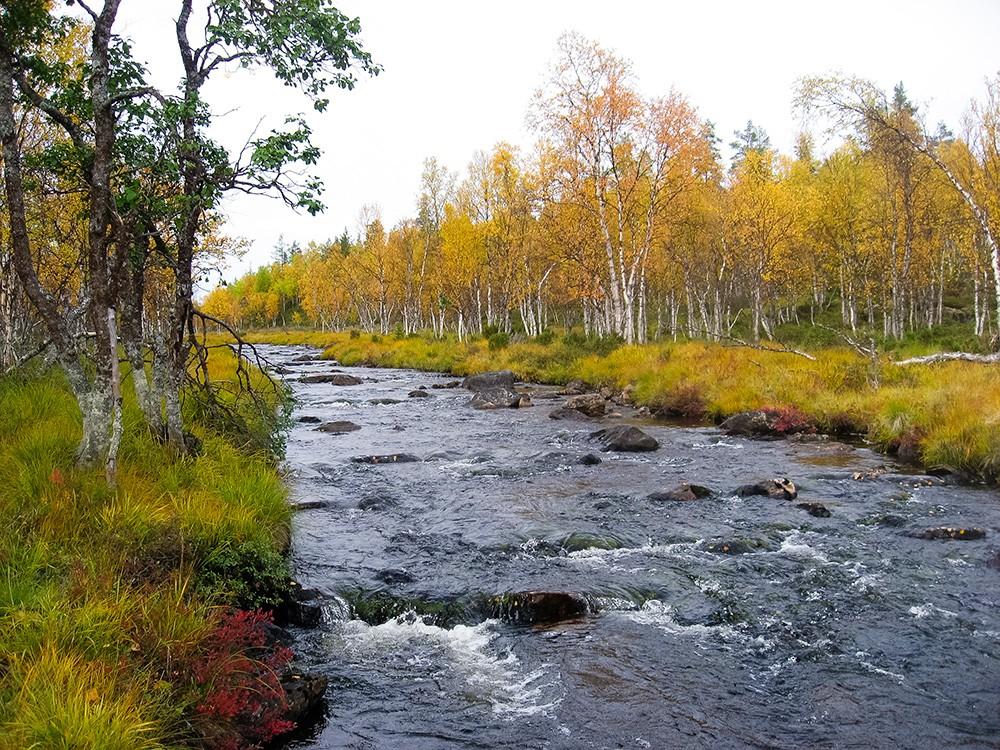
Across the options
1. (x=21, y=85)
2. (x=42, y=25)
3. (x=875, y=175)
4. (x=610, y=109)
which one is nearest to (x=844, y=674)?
(x=21, y=85)

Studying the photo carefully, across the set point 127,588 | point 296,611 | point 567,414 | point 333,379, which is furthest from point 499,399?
point 127,588

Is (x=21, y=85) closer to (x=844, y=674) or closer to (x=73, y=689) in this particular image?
(x=73, y=689)

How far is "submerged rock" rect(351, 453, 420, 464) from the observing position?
57.3 feet

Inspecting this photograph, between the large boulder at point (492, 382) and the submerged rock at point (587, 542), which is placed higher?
the large boulder at point (492, 382)

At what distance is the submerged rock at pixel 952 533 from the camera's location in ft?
35.1

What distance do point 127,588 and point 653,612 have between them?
20.3 feet

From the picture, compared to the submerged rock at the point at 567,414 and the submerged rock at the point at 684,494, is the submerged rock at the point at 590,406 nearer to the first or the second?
the submerged rock at the point at 567,414

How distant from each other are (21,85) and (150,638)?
717 cm

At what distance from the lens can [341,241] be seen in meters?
119

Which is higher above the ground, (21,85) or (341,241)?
(341,241)

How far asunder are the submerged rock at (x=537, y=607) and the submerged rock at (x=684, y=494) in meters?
5.32

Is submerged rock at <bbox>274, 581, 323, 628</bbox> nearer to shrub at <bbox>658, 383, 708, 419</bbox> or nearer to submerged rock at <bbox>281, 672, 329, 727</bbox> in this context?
submerged rock at <bbox>281, 672, 329, 727</bbox>

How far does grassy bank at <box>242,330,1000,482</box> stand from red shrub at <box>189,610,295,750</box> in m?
15.0

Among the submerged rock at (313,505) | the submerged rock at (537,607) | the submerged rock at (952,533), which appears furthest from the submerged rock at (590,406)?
the submerged rock at (537,607)
